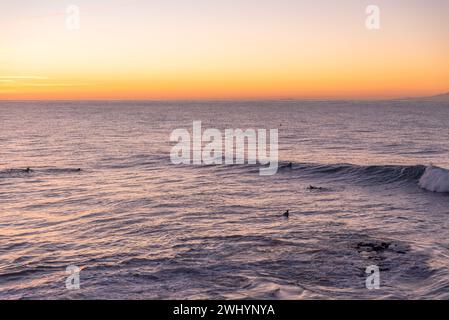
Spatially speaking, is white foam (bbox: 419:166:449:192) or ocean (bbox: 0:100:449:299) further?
white foam (bbox: 419:166:449:192)

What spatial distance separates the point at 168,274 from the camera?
1694cm

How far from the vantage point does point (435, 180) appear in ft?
119

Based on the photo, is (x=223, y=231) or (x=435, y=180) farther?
(x=435, y=180)

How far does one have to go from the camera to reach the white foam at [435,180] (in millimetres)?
35197

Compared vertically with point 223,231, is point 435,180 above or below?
above

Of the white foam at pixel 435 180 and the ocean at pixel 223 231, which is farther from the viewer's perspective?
the white foam at pixel 435 180

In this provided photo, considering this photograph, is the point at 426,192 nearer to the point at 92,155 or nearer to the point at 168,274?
the point at 168,274

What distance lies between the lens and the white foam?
3520 centimetres

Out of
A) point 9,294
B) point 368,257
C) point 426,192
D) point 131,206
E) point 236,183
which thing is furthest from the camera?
point 236,183
